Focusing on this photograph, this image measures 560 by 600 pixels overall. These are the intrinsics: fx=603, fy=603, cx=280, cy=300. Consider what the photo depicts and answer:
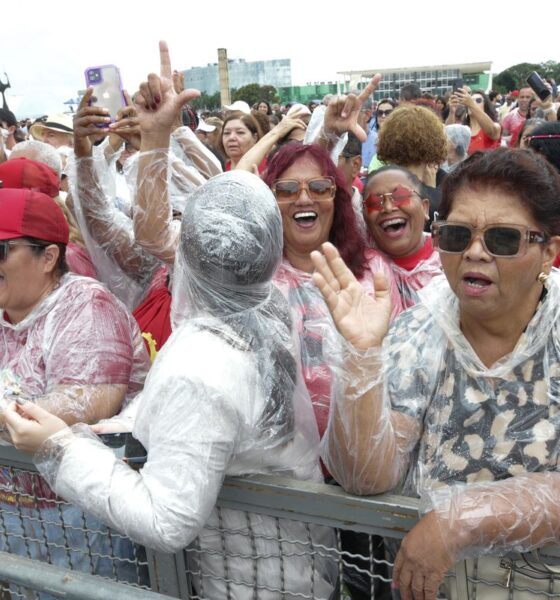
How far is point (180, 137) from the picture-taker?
388cm

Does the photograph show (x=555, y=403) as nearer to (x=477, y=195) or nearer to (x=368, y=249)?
(x=477, y=195)

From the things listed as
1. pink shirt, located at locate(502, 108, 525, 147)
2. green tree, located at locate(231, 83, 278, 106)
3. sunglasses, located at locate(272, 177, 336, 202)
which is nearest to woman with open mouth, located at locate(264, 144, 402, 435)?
sunglasses, located at locate(272, 177, 336, 202)

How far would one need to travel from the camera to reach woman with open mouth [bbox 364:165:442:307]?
2.72m

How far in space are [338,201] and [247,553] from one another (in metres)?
1.55

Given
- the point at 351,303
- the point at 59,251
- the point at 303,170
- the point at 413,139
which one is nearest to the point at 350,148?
the point at 413,139

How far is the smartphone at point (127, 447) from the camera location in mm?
1633

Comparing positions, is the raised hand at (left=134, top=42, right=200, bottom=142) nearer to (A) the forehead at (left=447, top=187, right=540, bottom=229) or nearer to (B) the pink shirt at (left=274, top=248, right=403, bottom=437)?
(B) the pink shirt at (left=274, top=248, right=403, bottom=437)

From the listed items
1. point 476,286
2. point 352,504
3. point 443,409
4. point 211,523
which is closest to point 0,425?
point 211,523

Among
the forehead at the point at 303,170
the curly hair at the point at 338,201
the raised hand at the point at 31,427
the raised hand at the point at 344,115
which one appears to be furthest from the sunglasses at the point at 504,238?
the raised hand at the point at 344,115

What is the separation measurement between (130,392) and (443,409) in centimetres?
122

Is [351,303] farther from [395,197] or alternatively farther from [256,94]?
[256,94]

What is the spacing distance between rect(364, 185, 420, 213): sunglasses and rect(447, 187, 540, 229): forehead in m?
1.13

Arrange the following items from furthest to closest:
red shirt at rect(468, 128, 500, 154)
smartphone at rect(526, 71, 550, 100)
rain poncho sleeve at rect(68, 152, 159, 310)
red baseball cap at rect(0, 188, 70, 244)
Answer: smartphone at rect(526, 71, 550, 100), red shirt at rect(468, 128, 500, 154), rain poncho sleeve at rect(68, 152, 159, 310), red baseball cap at rect(0, 188, 70, 244)

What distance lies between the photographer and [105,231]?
299cm
